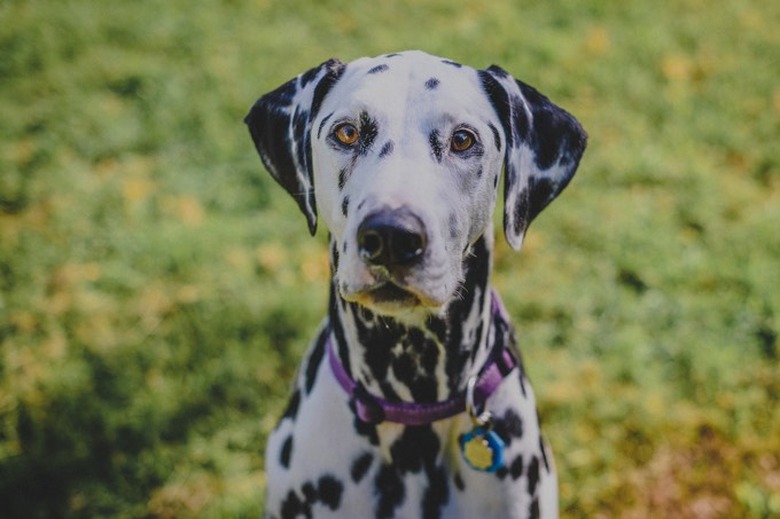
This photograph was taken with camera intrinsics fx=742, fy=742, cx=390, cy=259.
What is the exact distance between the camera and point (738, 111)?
5742mm

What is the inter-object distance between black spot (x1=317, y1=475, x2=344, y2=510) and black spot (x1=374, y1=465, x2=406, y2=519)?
0.13 m

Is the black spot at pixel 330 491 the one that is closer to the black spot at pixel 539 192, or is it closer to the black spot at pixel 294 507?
the black spot at pixel 294 507

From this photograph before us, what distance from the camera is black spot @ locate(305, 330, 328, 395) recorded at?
272cm

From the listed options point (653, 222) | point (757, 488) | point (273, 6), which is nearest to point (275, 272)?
point (653, 222)

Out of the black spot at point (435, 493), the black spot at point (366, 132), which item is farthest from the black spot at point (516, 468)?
the black spot at point (366, 132)

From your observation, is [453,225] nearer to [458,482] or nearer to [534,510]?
[458,482]

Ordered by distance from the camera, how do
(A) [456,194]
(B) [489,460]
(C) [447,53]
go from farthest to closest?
(C) [447,53] → (B) [489,460] → (A) [456,194]

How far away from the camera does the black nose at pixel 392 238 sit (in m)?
1.92

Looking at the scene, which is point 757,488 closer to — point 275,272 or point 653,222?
point 653,222

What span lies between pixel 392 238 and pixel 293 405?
3.61 ft

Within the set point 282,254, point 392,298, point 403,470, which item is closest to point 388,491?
point 403,470

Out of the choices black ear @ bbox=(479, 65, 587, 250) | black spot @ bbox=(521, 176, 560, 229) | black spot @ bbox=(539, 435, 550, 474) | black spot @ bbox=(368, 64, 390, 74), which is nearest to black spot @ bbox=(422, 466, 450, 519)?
black spot @ bbox=(539, 435, 550, 474)

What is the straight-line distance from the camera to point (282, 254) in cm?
475

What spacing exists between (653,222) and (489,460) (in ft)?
9.92
